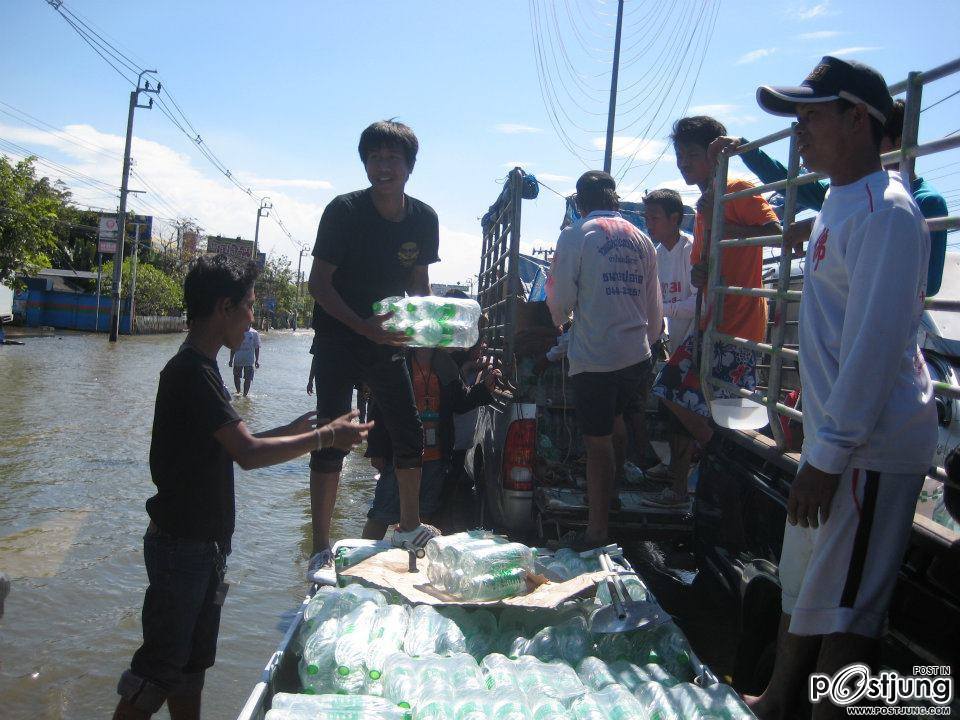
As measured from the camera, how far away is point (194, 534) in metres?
2.68

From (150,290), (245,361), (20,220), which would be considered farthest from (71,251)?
(245,361)

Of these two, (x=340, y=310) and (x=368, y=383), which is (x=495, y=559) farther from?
(x=340, y=310)

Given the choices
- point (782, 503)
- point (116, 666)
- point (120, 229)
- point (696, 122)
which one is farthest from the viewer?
point (120, 229)

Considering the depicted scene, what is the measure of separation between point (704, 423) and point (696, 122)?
1728 millimetres

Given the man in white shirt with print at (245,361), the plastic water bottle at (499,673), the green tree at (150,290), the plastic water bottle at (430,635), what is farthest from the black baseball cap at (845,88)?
the green tree at (150,290)

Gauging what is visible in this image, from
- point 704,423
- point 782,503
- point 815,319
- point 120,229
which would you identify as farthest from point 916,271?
point 120,229

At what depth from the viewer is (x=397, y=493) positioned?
5.09 metres

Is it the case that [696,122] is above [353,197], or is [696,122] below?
above

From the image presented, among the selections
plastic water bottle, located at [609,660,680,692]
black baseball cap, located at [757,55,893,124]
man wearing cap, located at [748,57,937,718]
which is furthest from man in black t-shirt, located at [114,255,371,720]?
black baseball cap, located at [757,55,893,124]

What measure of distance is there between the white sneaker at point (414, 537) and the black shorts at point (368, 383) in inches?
13.4

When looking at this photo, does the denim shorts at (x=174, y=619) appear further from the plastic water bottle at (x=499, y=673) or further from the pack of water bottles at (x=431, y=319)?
the pack of water bottles at (x=431, y=319)

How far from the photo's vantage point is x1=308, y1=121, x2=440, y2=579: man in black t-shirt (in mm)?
3930

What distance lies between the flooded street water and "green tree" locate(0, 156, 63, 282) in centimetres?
1681

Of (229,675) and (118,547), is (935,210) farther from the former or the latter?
(118,547)
